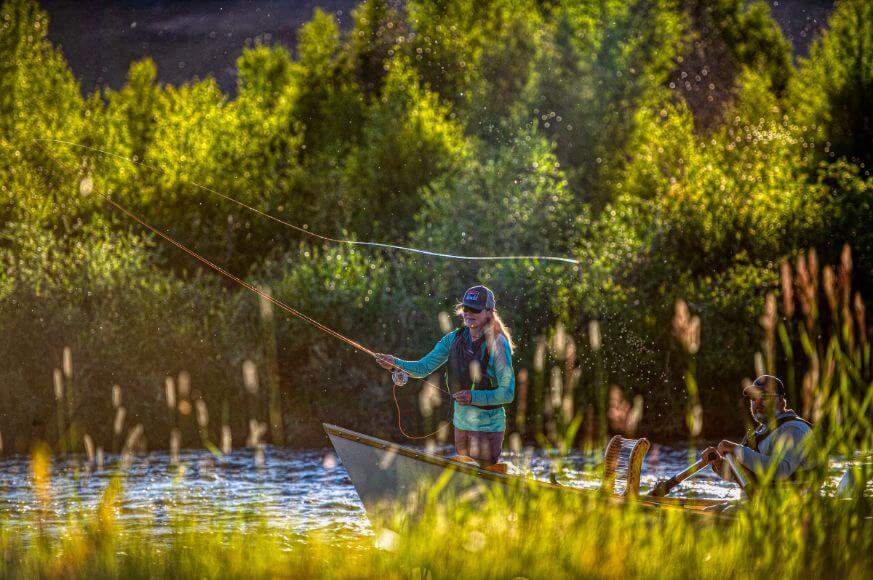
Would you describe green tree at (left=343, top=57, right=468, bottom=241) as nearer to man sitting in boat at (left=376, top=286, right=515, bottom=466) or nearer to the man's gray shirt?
man sitting in boat at (left=376, top=286, right=515, bottom=466)

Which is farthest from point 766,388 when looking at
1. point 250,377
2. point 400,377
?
point 250,377

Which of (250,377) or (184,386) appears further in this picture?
(184,386)

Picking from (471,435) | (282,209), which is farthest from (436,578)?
(282,209)

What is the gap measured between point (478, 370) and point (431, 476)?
0.92 m

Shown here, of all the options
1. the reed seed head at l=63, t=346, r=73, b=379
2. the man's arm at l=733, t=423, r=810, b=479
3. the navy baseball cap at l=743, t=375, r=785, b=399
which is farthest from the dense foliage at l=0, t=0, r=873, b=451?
the man's arm at l=733, t=423, r=810, b=479

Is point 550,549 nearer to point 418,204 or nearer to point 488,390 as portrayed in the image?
point 488,390

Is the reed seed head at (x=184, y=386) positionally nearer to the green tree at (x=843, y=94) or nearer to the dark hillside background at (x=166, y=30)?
the green tree at (x=843, y=94)

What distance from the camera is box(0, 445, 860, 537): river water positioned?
47.9 ft

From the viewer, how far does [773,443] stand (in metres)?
8.61

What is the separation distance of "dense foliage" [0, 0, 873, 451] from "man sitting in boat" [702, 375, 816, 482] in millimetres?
6035

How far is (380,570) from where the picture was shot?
23.2 feet

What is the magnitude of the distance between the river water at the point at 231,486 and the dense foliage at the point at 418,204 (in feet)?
5.27

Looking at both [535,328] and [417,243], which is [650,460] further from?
[417,243]

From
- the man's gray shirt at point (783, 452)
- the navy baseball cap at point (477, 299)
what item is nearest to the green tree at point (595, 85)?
the navy baseball cap at point (477, 299)
